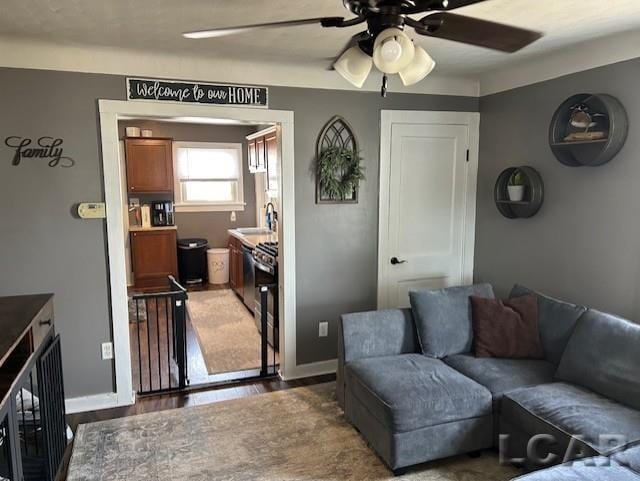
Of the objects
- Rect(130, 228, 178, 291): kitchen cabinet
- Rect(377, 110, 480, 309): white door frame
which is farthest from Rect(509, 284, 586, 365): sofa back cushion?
Rect(130, 228, 178, 291): kitchen cabinet

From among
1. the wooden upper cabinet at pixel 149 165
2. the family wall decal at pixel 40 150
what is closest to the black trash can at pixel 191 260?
the wooden upper cabinet at pixel 149 165

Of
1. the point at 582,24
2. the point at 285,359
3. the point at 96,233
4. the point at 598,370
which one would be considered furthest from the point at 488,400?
the point at 96,233

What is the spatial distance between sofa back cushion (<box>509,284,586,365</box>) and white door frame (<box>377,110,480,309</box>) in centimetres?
117

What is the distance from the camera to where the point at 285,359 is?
12.2ft

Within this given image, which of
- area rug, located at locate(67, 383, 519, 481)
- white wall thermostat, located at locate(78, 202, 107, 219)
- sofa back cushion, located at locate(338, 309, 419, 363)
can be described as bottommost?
area rug, located at locate(67, 383, 519, 481)

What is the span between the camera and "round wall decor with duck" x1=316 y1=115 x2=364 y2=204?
360cm

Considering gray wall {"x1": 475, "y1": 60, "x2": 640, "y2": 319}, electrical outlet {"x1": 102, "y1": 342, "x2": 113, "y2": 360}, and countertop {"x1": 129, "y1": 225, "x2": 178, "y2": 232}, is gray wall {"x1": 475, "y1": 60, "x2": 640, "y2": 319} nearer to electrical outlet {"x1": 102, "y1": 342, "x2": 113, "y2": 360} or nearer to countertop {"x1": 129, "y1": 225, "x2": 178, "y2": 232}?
electrical outlet {"x1": 102, "y1": 342, "x2": 113, "y2": 360}

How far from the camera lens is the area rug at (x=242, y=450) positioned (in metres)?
2.50

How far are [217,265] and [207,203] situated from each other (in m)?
1.00

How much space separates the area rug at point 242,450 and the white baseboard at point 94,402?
9.5 inches

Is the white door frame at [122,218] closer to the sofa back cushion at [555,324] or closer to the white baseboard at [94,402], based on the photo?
the white baseboard at [94,402]

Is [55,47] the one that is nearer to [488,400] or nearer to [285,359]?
[285,359]

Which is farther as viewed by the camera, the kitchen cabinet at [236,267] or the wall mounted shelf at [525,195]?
the kitchen cabinet at [236,267]

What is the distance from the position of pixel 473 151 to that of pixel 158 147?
14.1 ft
